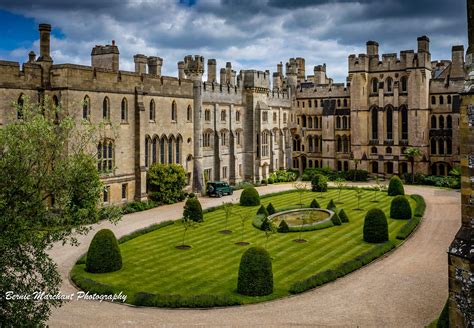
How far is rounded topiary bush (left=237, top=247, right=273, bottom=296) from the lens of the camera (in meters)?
19.5

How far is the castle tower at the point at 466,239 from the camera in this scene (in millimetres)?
11445

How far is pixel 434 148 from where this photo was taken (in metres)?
55.9

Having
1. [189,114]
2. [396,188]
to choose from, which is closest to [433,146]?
[396,188]

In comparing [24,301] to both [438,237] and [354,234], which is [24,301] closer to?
[354,234]

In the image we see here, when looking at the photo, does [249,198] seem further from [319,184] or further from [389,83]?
[389,83]

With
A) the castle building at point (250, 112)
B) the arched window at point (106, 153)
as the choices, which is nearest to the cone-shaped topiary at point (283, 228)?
the castle building at point (250, 112)

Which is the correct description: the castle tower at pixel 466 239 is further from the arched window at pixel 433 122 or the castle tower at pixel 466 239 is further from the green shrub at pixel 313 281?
the arched window at pixel 433 122

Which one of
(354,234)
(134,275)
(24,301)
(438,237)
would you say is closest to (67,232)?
(24,301)

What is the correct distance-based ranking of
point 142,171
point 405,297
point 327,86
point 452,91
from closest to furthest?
1. point 405,297
2. point 142,171
3. point 452,91
4. point 327,86

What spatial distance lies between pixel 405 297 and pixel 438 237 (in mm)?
11093

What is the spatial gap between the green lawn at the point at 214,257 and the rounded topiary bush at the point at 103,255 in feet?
1.23

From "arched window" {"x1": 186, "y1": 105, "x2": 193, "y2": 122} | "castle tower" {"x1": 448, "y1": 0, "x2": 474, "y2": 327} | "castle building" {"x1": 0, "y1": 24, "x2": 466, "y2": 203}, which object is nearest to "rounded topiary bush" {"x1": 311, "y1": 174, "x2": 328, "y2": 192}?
"castle building" {"x1": 0, "y1": 24, "x2": 466, "y2": 203}

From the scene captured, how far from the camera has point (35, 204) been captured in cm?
1348

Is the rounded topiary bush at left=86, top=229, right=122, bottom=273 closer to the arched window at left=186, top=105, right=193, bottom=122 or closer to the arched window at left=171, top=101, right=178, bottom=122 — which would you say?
the arched window at left=171, top=101, right=178, bottom=122
